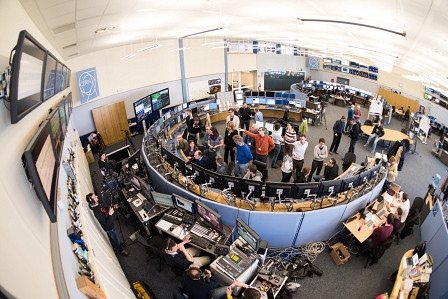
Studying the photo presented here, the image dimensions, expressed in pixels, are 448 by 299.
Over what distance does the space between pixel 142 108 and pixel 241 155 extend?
217 inches

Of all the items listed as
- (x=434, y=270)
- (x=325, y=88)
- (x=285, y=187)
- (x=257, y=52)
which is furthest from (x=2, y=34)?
(x=325, y=88)

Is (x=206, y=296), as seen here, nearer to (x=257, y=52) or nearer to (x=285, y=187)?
(x=285, y=187)

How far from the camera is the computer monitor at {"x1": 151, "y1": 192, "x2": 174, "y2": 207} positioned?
494cm

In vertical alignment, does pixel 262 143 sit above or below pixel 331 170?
above

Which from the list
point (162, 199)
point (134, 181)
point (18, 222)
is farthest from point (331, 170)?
point (18, 222)

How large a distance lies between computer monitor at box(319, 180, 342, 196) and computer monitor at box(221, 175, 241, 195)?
157 cm

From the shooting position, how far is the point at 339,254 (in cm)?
468

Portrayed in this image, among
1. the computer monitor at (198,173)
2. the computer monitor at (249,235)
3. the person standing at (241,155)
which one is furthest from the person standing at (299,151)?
Result: the computer monitor at (249,235)

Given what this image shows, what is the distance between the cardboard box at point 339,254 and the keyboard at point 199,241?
245cm

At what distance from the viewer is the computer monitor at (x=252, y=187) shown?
14.6 ft

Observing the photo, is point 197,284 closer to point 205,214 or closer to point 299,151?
point 205,214

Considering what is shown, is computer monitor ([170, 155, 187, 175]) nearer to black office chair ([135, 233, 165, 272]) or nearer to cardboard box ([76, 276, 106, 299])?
black office chair ([135, 233, 165, 272])

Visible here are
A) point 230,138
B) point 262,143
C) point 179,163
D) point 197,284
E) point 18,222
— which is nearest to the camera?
point 18,222

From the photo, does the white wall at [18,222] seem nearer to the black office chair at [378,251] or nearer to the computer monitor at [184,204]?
the computer monitor at [184,204]
